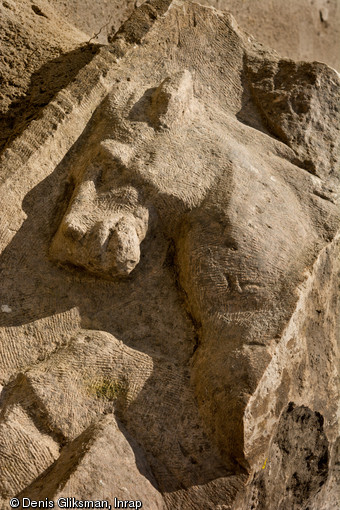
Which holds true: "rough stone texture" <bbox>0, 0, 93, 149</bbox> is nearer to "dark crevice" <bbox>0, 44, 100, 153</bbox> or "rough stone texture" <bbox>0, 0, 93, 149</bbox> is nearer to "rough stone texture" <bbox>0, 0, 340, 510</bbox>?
"dark crevice" <bbox>0, 44, 100, 153</bbox>

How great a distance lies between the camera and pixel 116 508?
6.16ft

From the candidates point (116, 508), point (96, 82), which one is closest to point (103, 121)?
point (96, 82)

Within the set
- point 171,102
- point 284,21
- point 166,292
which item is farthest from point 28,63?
point 284,21

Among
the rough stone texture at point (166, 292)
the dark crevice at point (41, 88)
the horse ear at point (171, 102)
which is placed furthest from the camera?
the dark crevice at point (41, 88)

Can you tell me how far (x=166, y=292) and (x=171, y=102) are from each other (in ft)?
2.52

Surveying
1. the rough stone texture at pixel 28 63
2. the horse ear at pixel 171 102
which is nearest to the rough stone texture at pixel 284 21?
the rough stone texture at pixel 28 63

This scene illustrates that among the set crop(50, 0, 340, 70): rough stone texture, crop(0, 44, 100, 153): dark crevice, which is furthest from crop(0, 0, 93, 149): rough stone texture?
crop(50, 0, 340, 70): rough stone texture

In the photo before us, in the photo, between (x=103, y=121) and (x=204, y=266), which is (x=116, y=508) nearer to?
(x=204, y=266)

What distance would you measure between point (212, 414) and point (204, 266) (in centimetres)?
55

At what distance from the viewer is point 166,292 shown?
229 centimetres

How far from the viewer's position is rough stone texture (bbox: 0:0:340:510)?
79.7 inches

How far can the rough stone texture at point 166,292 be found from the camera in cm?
203

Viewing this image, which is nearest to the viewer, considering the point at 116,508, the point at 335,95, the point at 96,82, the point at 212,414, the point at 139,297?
the point at 116,508

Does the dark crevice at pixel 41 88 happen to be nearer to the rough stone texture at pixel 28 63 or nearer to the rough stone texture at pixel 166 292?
the rough stone texture at pixel 28 63
